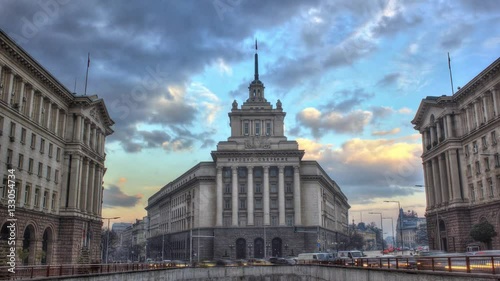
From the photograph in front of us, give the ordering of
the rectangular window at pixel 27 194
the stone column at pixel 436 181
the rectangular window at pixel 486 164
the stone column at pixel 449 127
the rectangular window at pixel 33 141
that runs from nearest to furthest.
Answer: the rectangular window at pixel 27 194
the rectangular window at pixel 33 141
the rectangular window at pixel 486 164
the stone column at pixel 449 127
the stone column at pixel 436 181

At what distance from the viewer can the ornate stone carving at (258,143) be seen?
122250 mm

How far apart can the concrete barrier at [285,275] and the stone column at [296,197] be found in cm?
5069

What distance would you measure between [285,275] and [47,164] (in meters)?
36.4

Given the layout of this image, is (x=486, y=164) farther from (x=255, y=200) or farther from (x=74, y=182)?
(x=74, y=182)

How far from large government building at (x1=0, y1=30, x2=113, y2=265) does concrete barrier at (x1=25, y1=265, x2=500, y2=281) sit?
13583 mm

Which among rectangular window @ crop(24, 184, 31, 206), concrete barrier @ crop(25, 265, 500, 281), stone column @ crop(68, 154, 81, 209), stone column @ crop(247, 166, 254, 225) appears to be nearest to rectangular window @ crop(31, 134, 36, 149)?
rectangular window @ crop(24, 184, 31, 206)

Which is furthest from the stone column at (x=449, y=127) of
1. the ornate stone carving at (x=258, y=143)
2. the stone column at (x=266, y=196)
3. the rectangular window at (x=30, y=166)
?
the rectangular window at (x=30, y=166)

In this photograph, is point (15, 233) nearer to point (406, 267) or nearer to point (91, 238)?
point (91, 238)

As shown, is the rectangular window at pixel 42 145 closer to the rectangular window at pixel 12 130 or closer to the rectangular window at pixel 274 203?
the rectangular window at pixel 12 130

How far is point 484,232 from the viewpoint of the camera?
6712 centimetres

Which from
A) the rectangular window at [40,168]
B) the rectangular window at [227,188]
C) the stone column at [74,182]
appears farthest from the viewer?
the rectangular window at [227,188]

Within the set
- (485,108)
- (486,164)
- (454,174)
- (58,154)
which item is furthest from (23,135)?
(454,174)

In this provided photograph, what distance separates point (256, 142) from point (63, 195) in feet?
193

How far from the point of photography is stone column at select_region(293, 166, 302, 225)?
387 ft
